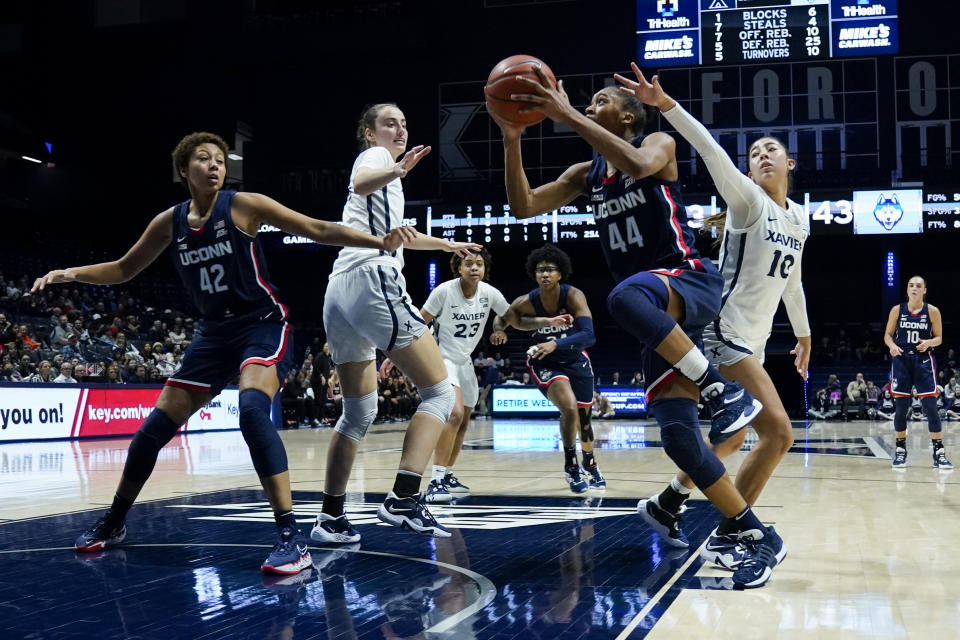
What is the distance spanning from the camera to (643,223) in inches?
150

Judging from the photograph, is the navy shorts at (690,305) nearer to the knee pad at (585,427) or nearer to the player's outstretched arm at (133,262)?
the player's outstretched arm at (133,262)

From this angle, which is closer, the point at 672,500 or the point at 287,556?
the point at 287,556

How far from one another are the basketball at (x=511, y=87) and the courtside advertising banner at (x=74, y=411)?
1002 centimetres

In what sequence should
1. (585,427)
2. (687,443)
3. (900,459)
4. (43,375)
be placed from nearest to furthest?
(687,443) → (585,427) → (900,459) → (43,375)

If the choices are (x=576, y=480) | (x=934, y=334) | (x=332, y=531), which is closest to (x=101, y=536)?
(x=332, y=531)

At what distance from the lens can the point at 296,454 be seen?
10.8m

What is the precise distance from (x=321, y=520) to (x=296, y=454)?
259 inches

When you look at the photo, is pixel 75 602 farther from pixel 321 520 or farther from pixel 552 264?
pixel 552 264

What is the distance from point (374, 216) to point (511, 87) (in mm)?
1131

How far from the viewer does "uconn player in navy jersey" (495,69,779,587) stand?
3.41m

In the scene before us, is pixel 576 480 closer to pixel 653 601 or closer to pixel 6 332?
pixel 653 601

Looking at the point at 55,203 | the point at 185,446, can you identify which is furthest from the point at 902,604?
the point at 55,203

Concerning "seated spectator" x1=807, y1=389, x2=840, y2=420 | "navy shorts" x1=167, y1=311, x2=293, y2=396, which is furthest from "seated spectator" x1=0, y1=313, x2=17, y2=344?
"seated spectator" x1=807, y1=389, x2=840, y2=420

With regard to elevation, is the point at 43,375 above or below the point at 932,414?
above
